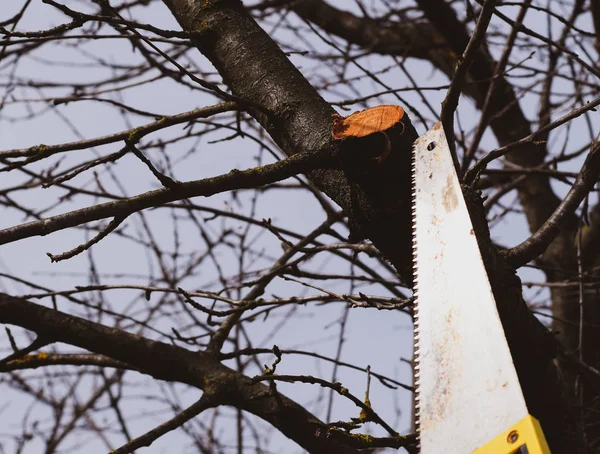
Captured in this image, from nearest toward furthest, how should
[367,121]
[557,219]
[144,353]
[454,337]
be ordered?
[454,337]
[367,121]
[557,219]
[144,353]

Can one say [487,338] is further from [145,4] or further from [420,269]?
[145,4]

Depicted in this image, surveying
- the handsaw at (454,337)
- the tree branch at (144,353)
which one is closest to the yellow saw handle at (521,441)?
the handsaw at (454,337)

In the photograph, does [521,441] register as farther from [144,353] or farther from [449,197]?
[144,353]

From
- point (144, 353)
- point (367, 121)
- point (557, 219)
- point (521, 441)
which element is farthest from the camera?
point (144, 353)

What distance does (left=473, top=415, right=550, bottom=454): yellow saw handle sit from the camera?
1.18m

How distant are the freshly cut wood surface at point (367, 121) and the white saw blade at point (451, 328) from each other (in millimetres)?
119

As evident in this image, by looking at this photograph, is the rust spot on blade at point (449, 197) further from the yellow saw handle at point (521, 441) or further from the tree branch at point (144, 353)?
the tree branch at point (144, 353)

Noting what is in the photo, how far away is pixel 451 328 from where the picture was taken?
167cm

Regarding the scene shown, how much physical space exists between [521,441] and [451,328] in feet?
1.53

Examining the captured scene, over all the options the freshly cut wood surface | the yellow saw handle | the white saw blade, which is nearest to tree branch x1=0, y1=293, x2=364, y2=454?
the white saw blade

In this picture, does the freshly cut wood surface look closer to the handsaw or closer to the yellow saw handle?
the handsaw

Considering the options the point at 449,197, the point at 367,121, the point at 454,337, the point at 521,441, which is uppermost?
the point at 367,121

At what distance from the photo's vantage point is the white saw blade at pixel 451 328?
1.41 meters

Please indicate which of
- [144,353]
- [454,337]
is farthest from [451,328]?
[144,353]
